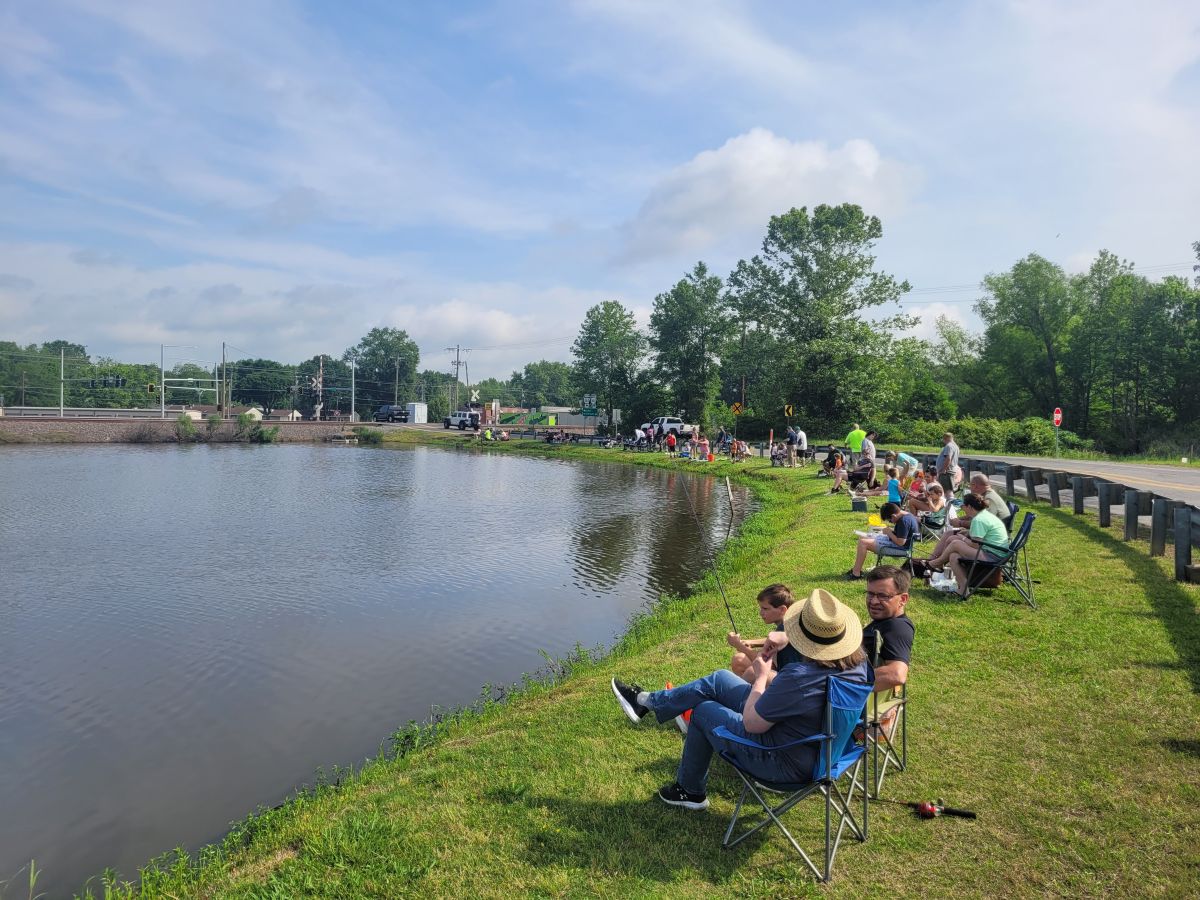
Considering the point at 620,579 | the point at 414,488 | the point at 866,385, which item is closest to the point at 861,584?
the point at 620,579

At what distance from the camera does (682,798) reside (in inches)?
193

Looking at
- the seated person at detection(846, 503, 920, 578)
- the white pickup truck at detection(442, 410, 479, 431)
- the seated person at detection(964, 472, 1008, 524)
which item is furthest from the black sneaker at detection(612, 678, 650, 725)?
the white pickup truck at detection(442, 410, 479, 431)

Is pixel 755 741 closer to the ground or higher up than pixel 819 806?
higher up

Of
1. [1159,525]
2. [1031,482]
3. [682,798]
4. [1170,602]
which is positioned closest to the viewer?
[682,798]

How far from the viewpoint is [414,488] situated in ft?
110

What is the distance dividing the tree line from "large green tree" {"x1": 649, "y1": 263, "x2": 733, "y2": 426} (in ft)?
0.44

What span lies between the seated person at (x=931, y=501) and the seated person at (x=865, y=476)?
25.4ft

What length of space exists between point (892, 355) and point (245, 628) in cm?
4740

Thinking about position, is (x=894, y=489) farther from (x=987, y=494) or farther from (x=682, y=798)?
(x=682, y=798)

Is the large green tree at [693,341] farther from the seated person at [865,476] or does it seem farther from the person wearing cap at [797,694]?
the person wearing cap at [797,694]

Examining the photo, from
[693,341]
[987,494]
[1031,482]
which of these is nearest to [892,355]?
[693,341]

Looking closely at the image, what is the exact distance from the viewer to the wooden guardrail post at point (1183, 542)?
9789mm

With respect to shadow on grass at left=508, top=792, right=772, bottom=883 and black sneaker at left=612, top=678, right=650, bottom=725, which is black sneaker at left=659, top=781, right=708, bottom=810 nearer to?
shadow on grass at left=508, top=792, right=772, bottom=883

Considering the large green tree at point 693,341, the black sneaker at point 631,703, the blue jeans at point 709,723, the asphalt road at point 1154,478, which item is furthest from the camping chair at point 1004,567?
the large green tree at point 693,341
